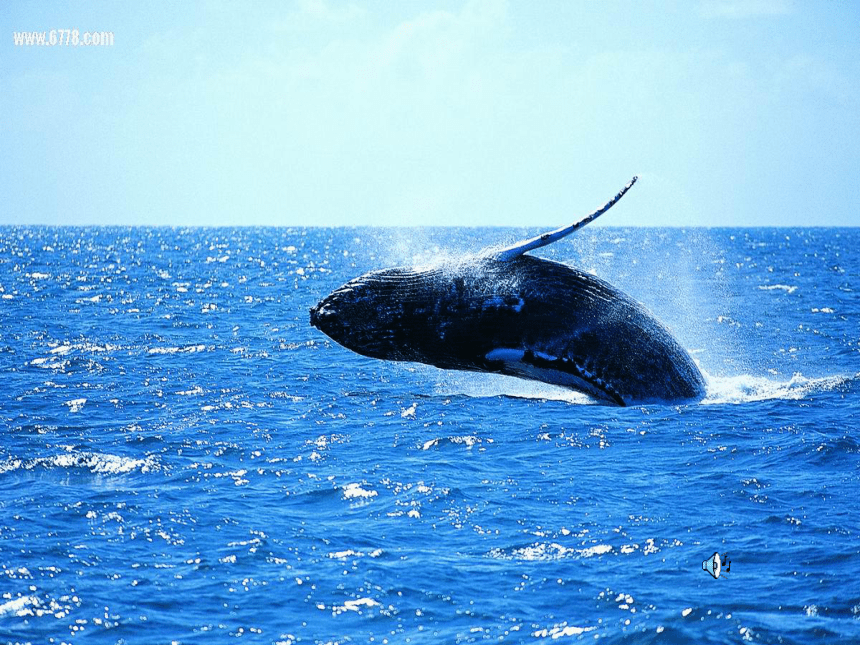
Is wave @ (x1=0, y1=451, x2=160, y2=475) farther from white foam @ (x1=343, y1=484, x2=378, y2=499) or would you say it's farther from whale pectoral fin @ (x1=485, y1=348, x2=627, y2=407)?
whale pectoral fin @ (x1=485, y1=348, x2=627, y2=407)

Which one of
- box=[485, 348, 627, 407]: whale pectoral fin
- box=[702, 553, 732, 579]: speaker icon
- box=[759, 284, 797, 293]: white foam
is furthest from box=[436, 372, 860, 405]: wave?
box=[759, 284, 797, 293]: white foam

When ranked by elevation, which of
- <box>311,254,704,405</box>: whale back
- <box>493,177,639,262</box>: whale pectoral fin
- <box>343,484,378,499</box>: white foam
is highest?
<box>493,177,639,262</box>: whale pectoral fin

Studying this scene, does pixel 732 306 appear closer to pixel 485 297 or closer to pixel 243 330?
pixel 243 330

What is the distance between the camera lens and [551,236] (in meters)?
11.2

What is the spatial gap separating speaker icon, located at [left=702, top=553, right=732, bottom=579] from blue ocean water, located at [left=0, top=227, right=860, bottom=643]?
0.10 m

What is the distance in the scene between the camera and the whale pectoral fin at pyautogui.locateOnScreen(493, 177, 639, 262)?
11219mm

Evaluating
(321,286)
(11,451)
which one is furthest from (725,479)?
(321,286)

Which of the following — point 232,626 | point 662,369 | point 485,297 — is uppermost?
point 485,297

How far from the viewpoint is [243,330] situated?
2802 cm

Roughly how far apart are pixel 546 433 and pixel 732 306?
2425cm

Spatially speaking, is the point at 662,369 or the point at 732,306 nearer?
the point at 662,369

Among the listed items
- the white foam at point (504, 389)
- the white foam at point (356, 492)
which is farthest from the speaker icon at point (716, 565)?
the white foam at point (504, 389)

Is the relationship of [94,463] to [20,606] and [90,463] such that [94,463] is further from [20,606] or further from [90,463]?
[20,606]

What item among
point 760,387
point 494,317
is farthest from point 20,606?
point 760,387
